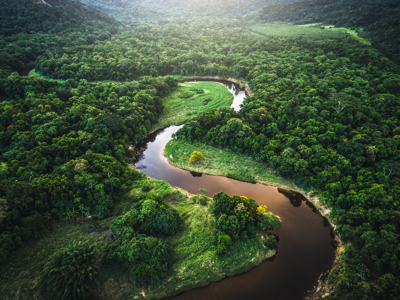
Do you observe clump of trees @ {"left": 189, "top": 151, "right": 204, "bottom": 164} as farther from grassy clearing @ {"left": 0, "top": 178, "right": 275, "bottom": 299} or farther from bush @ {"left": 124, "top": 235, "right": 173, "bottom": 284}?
bush @ {"left": 124, "top": 235, "right": 173, "bottom": 284}

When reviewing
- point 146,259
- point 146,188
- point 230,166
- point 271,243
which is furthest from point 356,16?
point 146,259

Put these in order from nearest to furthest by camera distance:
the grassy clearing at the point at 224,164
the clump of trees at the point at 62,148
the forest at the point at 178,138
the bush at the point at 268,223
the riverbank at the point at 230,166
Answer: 1. the forest at the point at 178,138
2. the clump of trees at the point at 62,148
3. the bush at the point at 268,223
4. the riverbank at the point at 230,166
5. the grassy clearing at the point at 224,164

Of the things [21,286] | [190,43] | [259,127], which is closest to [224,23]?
[190,43]

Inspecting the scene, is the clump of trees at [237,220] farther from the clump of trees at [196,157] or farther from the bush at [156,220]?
the clump of trees at [196,157]

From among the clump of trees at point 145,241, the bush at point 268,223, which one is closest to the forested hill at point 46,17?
the clump of trees at point 145,241

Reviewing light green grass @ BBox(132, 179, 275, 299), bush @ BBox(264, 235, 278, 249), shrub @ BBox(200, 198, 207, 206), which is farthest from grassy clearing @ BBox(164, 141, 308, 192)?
bush @ BBox(264, 235, 278, 249)

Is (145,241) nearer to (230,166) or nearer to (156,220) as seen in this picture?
(156,220)
